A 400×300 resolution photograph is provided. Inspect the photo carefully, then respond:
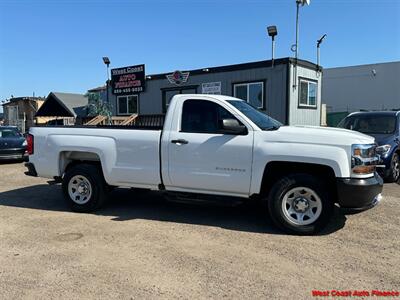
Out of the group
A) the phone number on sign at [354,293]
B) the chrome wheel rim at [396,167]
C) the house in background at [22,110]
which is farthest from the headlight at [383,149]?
the house in background at [22,110]

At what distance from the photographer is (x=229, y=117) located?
5852 mm

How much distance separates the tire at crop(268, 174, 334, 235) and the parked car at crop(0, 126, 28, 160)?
12.1m

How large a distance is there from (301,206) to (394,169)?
16.9 feet

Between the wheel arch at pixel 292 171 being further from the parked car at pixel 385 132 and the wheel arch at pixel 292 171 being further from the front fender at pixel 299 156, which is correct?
the parked car at pixel 385 132

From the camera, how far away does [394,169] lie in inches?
372

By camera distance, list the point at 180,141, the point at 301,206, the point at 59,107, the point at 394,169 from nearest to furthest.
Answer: the point at 301,206 < the point at 180,141 < the point at 394,169 < the point at 59,107

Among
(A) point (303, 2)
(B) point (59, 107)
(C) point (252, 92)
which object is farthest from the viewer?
(B) point (59, 107)

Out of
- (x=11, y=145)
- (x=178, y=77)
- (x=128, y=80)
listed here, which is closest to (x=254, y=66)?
(x=178, y=77)

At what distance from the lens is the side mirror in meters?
5.52

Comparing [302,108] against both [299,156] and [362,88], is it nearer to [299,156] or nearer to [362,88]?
[299,156]

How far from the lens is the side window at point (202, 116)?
5.89 m

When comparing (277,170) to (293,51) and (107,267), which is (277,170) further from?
(293,51)

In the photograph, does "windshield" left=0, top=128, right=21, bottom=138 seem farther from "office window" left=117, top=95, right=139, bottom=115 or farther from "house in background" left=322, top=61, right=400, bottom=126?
"house in background" left=322, top=61, right=400, bottom=126

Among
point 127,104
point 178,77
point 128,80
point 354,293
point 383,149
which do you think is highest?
point 128,80
